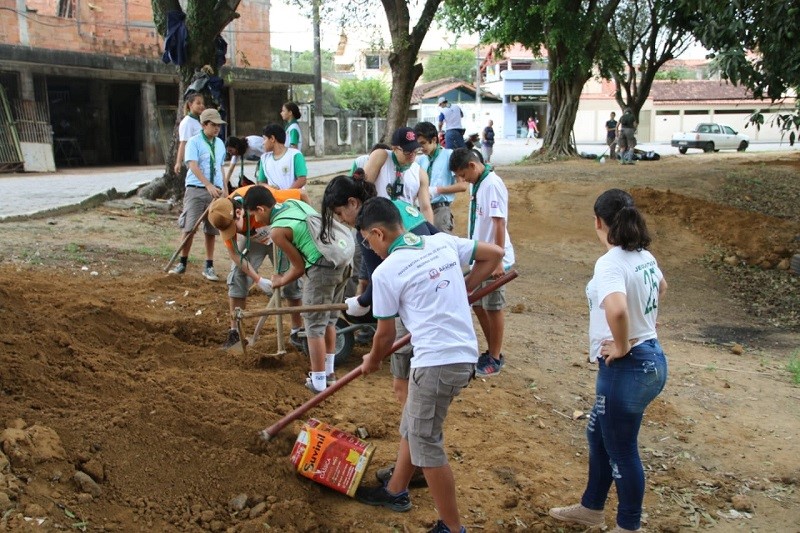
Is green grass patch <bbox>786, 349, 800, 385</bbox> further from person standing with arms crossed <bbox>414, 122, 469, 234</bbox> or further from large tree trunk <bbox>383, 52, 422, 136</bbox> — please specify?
large tree trunk <bbox>383, 52, 422, 136</bbox>

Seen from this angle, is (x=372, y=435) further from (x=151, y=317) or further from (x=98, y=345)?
(x=151, y=317)

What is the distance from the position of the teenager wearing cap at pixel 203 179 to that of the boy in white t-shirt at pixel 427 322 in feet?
15.8

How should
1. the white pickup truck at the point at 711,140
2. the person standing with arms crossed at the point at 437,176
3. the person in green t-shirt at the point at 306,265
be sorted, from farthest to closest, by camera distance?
the white pickup truck at the point at 711,140 → the person standing with arms crossed at the point at 437,176 → the person in green t-shirt at the point at 306,265

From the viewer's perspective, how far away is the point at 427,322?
3148 millimetres

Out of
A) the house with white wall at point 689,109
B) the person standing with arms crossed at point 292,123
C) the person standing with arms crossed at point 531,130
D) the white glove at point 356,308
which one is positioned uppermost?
the house with white wall at point 689,109

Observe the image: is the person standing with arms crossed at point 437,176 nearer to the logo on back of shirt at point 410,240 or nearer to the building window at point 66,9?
the logo on back of shirt at point 410,240

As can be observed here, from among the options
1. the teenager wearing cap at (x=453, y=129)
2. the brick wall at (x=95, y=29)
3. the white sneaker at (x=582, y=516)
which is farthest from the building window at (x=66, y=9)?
the white sneaker at (x=582, y=516)

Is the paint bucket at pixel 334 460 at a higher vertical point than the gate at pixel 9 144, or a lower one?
lower

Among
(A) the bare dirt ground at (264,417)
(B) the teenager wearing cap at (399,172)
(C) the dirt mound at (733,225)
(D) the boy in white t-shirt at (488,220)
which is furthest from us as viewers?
(C) the dirt mound at (733,225)

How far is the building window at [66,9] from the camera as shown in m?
Answer: 23.0

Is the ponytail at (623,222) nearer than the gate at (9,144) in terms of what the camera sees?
Yes

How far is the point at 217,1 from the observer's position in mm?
11703

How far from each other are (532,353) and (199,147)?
3988 millimetres

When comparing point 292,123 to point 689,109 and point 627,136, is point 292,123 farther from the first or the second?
point 689,109
